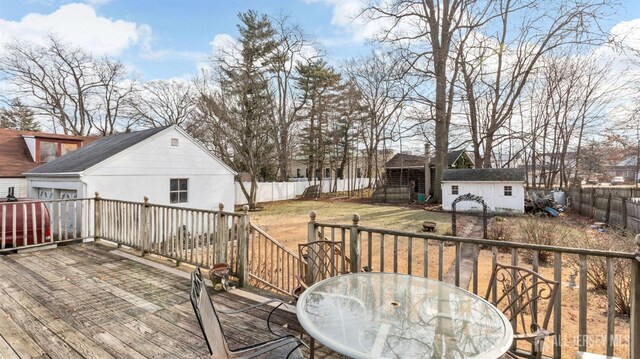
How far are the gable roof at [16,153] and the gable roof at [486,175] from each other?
20114 millimetres

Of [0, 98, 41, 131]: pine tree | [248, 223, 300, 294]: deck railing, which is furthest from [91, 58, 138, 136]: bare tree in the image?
[248, 223, 300, 294]: deck railing

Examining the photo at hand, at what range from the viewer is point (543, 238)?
792cm

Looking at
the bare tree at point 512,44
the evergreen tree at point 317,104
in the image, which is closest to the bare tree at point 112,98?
the evergreen tree at point 317,104

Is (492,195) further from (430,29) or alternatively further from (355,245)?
(355,245)

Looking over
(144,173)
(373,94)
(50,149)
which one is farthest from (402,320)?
(373,94)

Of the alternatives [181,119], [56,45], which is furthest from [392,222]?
[56,45]

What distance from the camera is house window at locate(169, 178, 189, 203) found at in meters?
11.8

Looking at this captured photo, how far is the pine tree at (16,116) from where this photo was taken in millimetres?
22053

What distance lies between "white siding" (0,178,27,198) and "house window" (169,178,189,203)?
625cm

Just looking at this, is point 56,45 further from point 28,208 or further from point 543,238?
point 543,238

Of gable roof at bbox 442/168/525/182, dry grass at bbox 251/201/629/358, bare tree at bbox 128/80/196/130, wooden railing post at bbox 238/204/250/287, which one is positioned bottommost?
dry grass at bbox 251/201/629/358

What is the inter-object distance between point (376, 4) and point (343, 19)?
1667mm

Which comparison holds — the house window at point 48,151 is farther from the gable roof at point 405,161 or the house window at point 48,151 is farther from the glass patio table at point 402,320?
the gable roof at point 405,161

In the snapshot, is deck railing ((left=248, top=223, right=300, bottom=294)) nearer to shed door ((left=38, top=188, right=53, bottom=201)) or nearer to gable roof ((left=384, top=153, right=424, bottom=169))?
shed door ((left=38, top=188, right=53, bottom=201))
